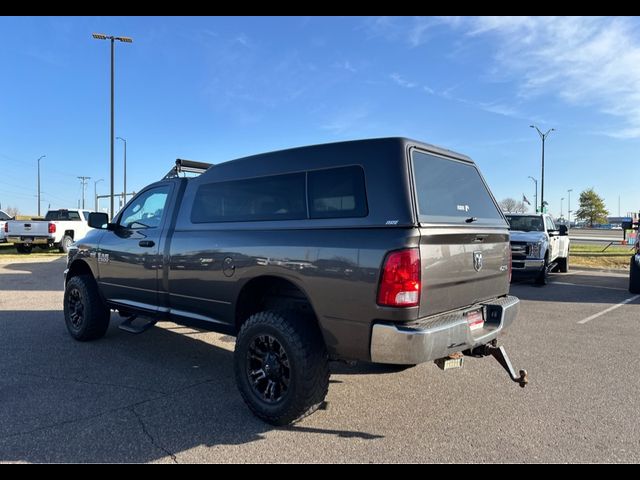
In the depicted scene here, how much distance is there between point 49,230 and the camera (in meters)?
18.7

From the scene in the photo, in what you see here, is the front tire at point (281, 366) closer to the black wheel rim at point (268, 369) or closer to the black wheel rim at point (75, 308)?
the black wheel rim at point (268, 369)

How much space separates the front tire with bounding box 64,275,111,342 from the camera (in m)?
5.66

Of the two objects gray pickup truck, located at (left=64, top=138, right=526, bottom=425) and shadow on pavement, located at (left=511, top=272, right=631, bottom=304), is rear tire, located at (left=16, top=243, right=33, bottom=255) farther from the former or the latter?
shadow on pavement, located at (left=511, top=272, right=631, bottom=304)

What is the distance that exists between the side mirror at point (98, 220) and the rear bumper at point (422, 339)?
3854 millimetres

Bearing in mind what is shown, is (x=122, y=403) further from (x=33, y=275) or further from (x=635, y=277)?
(x=33, y=275)

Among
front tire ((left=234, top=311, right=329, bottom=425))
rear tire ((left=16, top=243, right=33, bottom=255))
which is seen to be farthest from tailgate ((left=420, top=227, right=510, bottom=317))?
rear tire ((left=16, top=243, right=33, bottom=255))

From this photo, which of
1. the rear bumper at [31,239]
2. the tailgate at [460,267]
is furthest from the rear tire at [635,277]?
the rear bumper at [31,239]

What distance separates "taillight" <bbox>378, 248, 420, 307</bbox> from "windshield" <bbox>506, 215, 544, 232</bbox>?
1033cm

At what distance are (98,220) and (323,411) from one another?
139 inches

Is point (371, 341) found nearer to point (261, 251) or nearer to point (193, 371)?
point (261, 251)

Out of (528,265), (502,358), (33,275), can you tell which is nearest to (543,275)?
(528,265)

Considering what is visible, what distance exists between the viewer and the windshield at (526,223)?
1220cm
